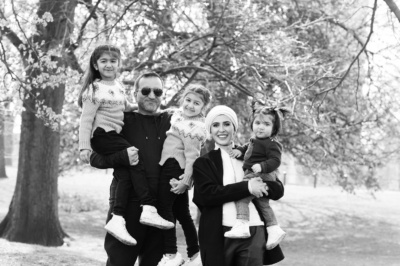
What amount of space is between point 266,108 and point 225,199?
671 mm

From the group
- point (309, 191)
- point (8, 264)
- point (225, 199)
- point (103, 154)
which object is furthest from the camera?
point (309, 191)

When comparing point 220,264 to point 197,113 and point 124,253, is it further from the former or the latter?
point 197,113

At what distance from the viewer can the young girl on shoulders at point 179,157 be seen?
4148 millimetres

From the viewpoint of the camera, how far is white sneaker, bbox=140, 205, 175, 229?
13.1ft

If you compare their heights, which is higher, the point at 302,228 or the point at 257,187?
the point at 257,187

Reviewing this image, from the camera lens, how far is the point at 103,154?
4.22m

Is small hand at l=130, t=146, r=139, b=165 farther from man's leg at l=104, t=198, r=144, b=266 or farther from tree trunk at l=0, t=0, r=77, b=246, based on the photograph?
tree trunk at l=0, t=0, r=77, b=246

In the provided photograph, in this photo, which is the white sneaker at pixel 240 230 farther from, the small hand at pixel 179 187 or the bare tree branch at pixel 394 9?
the bare tree branch at pixel 394 9

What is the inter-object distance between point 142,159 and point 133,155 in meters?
0.14

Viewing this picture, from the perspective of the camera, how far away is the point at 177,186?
13.5 ft

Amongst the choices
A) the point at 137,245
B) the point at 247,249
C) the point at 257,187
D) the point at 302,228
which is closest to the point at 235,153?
the point at 257,187

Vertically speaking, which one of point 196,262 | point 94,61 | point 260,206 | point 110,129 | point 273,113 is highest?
point 94,61

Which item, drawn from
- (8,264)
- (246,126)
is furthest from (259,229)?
(246,126)

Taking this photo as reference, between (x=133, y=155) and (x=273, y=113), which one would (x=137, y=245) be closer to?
(x=133, y=155)
